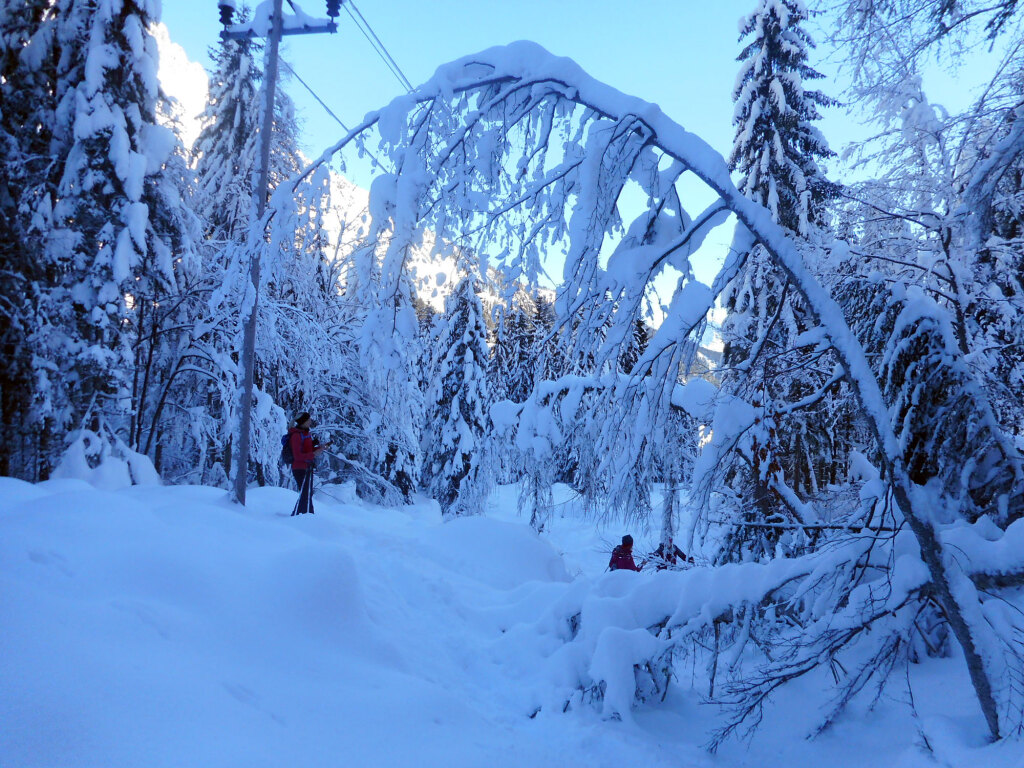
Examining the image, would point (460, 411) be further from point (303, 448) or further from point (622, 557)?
point (622, 557)

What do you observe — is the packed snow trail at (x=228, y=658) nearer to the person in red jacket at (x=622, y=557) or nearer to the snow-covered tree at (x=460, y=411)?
the person in red jacket at (x=622, y=557)

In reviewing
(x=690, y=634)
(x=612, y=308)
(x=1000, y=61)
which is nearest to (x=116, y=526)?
(x=612, y=308)

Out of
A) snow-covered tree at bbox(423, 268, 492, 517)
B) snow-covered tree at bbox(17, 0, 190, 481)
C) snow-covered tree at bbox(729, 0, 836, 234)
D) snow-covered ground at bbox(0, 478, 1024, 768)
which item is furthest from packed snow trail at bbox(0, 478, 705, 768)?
snow-covered tree at bbox(423, 268, 492, 517)

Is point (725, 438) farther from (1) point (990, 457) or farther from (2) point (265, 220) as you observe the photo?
(2) point (265, 220)

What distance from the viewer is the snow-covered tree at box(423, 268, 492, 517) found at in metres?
20.5

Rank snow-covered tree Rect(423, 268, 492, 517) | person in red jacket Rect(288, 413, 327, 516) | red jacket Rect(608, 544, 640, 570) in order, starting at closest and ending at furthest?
red jacket Rect(608, 544, 640, 570), person in red jacket Rect(288, 413, 327, 516), snow-covered tree Rect(423, 268, 492, 517)

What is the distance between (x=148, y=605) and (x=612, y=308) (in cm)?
335

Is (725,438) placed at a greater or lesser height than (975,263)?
lesser

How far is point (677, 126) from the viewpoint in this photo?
317cm

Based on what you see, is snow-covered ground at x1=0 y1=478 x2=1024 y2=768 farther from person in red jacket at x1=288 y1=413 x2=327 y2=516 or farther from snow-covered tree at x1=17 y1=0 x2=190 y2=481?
snow-covered tree at x1=17 y1=0 x2=190 y2=481

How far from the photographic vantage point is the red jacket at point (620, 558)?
560 cm

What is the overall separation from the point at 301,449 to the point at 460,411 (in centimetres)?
1259

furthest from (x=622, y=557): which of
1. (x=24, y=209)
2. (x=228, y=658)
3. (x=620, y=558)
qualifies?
(x=24, y=209)

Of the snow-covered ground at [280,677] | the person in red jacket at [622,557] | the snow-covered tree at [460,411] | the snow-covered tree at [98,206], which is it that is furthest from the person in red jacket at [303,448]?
the snow-covered tree at [460,411]
